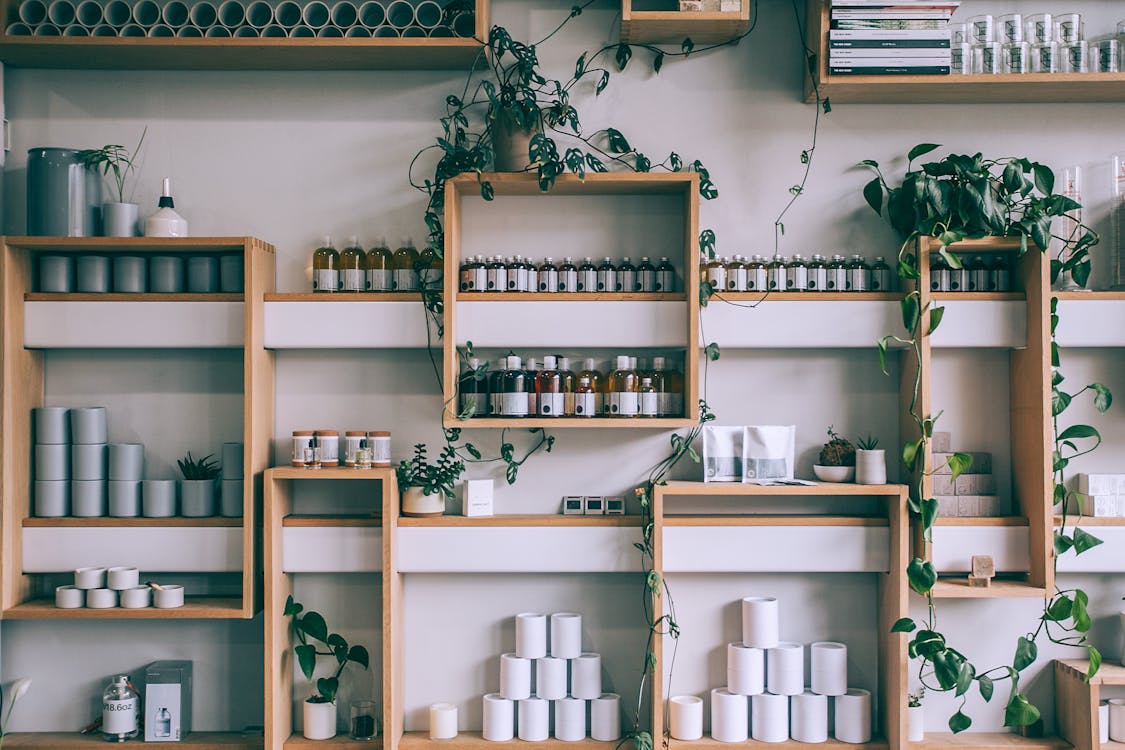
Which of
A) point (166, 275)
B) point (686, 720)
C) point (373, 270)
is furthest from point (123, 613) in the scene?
point (686, 720)

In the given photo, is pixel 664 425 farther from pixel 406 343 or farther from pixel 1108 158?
pixel 1108 158

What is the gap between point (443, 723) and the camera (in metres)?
2.99

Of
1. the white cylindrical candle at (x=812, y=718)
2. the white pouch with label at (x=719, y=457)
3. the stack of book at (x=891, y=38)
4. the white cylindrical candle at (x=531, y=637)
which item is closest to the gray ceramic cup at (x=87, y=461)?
the white cylindrical candle at (x=531, y=637)

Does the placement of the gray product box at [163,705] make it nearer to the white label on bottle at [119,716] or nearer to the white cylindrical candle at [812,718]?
the white label on bottle at [119,716]

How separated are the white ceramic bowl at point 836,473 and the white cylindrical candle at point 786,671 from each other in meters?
0.56

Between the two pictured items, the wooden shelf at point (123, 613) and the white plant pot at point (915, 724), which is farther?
the white plant pot at point (915, 724)

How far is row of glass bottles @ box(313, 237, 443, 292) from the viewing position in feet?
9.84

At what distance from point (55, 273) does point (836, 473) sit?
8.38ft

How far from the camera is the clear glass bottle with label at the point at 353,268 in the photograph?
118 inches

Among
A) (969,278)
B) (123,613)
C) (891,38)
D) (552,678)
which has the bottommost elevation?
(552,678)

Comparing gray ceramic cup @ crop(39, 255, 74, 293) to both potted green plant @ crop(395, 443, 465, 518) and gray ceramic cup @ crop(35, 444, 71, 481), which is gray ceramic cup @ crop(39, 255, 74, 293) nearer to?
gray ceramic cup @ crop(35, 444, 71, 481)

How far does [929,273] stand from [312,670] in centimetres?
232

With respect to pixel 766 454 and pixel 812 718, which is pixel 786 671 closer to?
pixel 812 718

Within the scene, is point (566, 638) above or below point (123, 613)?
below
